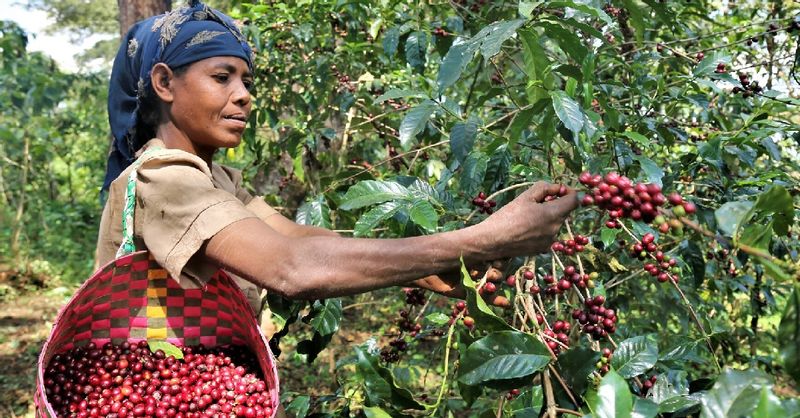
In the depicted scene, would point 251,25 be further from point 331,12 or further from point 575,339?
point 575,339

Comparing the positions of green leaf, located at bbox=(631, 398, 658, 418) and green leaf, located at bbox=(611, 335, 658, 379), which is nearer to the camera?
green leaf, located at bbox=(631, 398, 658, 418)

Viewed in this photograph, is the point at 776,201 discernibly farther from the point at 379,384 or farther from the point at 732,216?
the point at 379,384

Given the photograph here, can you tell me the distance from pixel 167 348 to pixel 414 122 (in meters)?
0.81

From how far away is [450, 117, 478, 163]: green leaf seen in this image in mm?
1677

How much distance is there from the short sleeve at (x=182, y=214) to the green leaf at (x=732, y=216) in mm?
870

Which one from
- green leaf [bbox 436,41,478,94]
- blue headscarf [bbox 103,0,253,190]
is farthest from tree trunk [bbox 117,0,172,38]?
green leaf [bbox 436,41,478,94]

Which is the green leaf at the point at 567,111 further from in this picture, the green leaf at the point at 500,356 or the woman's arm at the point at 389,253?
the green leaf at the point at 500,356

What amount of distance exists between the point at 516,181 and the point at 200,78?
0.89 metres

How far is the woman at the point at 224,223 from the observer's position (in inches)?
48.4

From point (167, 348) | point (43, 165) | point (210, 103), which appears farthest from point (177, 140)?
point (43, 165)

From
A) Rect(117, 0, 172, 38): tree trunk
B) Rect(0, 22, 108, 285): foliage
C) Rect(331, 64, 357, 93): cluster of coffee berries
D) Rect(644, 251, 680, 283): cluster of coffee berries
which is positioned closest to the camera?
Rect(644, 251, 680, 283): cluster of coffee berries

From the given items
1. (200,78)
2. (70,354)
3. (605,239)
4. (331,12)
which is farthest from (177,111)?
(331,12)

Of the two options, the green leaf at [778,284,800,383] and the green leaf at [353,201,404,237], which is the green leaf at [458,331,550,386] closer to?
the green leaf at [778,284,800,383]

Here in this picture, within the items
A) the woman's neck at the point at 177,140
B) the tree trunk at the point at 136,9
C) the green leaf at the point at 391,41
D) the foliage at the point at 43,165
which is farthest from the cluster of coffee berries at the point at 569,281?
the foliage at the point at 43,165
